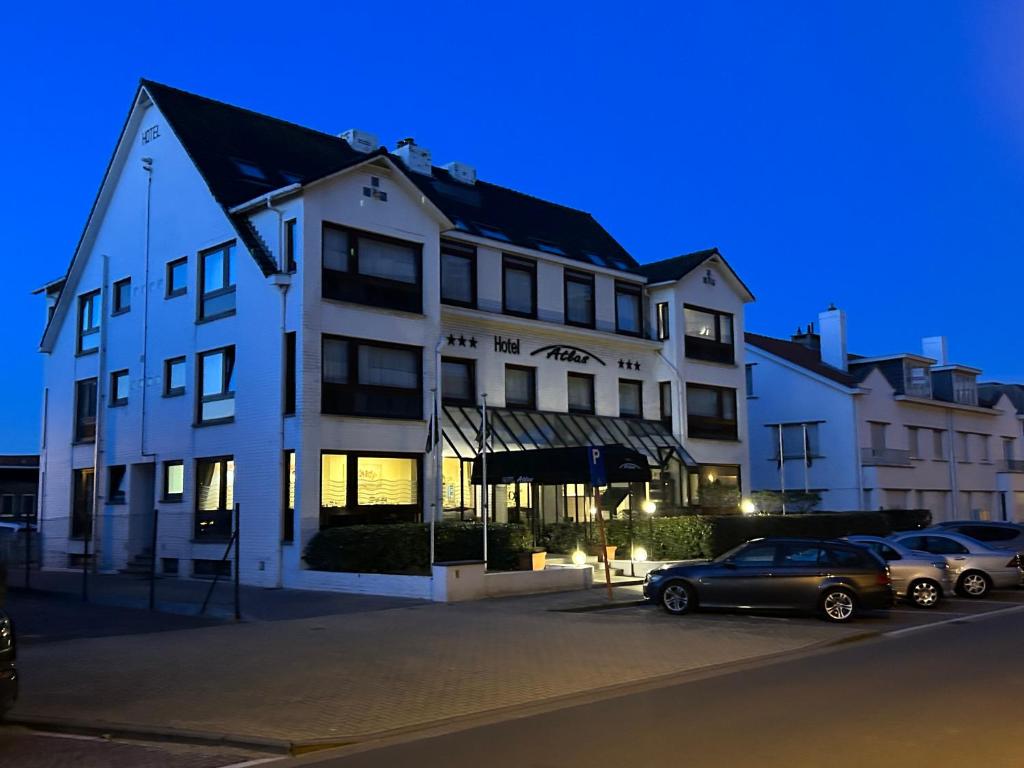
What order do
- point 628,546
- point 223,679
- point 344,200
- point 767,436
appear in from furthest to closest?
point 767,436 → point 628,546 → point 344,200 → point 223,679

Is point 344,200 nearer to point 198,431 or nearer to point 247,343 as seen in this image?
point 247,343

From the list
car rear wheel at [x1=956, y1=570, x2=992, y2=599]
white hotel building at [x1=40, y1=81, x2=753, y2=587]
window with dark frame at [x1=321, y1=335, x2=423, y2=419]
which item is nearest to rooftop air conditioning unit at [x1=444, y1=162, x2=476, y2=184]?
white hotel building at [x1=40, y1=81, x2=753, y2=587]

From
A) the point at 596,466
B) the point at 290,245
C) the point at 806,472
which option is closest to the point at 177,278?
the point at 290,245

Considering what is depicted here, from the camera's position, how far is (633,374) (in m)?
32.4

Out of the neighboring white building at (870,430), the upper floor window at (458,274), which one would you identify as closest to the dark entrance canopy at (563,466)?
the upper floor window at (458,274)

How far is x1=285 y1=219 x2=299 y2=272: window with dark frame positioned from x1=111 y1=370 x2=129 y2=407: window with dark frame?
26.2 feet

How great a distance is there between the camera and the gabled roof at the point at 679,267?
33.5 m

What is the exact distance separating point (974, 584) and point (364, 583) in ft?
41.3

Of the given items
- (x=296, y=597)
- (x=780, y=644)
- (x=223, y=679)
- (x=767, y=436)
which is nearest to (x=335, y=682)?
(x=223, y=679)

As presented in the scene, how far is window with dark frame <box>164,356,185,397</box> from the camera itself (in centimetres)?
2623

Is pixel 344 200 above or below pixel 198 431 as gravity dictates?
above

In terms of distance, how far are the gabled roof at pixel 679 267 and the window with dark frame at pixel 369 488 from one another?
12974 millimetres

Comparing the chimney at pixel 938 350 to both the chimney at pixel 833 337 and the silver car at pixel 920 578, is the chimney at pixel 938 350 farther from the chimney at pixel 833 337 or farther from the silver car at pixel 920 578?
the silver car at pixel 920 578

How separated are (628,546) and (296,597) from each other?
30.8ft
